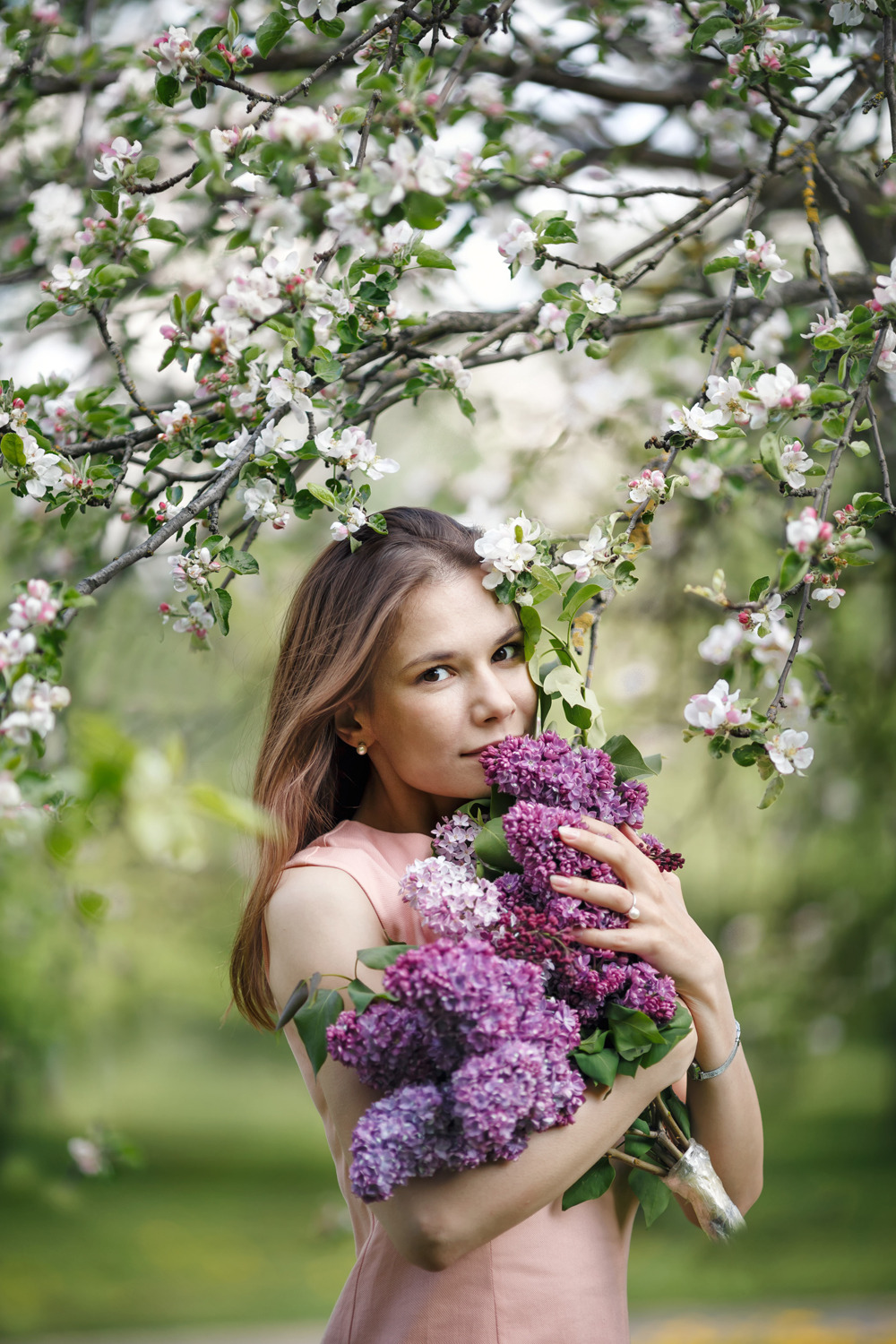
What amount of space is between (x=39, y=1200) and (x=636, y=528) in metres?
7.13

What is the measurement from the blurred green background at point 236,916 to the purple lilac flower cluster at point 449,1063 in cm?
28

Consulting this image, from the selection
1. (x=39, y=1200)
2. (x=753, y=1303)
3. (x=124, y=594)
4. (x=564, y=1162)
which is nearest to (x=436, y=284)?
(x=124, y=594)

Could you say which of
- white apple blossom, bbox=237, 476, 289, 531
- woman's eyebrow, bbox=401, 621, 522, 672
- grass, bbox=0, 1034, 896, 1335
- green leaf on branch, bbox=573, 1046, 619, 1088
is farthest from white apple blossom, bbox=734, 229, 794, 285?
grass, bbox=0, 1034, 896, 1335

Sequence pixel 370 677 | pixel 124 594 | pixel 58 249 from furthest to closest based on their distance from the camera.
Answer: pixel 124 594
pixel 58 249
pixel 370 677

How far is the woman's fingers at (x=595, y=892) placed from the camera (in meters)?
1.09

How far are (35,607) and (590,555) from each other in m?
0.70

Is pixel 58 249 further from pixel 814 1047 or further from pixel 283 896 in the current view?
pixel 814 1047

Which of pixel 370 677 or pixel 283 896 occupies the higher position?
pixel 370 677

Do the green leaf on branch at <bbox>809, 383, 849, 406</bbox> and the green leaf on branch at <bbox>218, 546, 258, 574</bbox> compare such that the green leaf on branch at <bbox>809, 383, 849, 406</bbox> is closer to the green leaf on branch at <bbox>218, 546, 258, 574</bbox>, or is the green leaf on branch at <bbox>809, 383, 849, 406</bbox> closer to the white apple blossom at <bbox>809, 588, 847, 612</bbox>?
the white apple blossom at <bbox>809, 588, 847, 612</bbox>

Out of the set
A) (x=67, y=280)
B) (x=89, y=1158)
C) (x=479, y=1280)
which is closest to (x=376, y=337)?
(x=67, y=280)

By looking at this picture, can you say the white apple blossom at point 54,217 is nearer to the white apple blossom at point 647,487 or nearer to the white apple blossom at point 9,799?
the white apple blossom at point 647,487

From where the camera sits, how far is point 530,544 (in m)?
1.34

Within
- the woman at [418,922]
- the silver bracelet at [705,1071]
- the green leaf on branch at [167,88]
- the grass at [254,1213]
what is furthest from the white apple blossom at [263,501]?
the grass at [254,1213]

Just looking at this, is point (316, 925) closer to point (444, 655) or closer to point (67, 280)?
point (444, 655)
